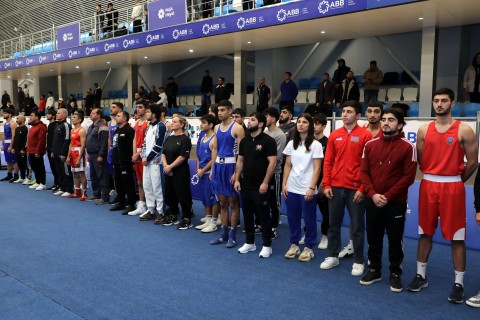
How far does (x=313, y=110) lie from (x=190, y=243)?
6.90 metres

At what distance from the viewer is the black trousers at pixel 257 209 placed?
493cm

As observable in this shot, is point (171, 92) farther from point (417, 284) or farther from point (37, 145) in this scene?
point (417, 284)

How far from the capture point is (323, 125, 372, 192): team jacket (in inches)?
173

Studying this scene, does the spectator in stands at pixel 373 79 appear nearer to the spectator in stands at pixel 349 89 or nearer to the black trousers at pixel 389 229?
the spectator in stands at pixel 349 89

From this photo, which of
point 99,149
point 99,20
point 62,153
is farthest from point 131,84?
point 99,149

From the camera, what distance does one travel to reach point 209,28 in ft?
38.8

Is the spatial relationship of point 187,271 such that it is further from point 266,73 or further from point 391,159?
point 266,73

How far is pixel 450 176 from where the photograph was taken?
12.3 ft

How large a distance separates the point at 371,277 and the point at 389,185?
0.97m

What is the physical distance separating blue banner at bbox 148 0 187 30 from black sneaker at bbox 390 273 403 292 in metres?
10.5

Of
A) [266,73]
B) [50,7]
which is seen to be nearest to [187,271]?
[266,73]

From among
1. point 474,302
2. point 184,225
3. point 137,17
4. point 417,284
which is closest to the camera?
point 474,302

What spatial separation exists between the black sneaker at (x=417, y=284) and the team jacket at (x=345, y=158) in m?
0.99

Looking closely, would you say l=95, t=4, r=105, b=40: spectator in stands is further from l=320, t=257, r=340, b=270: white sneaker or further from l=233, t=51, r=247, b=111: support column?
l=320, t=257, r=340, b=270: white sneaker
